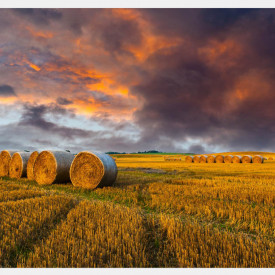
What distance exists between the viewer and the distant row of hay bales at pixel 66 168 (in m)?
9.61

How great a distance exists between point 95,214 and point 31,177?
10.7 metres

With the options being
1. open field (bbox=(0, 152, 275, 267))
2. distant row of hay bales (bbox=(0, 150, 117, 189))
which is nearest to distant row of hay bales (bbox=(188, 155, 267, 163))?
distant row of hay bales (bbox=(0, 150, 117, 189))

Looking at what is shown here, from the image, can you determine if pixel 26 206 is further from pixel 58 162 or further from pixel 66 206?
pixel 58 162

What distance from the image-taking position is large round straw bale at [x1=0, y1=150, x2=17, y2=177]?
15414 mm

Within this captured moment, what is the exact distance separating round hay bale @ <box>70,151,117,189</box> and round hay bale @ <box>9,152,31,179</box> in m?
6.03

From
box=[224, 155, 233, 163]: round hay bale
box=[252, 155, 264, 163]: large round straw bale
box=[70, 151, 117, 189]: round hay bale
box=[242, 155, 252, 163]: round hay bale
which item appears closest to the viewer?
box=[70, 151, 117, 189]: round hay bale

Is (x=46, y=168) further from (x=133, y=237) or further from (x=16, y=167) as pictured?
(x=133, y=237)

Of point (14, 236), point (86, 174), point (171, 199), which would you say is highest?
point (86, 174)

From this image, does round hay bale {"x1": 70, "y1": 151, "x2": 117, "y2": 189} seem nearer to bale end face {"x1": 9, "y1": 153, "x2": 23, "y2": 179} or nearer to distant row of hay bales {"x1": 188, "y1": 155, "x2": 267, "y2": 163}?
bale end face {"x1": 9, "y1": 153, "x2": 23, "y2": 179}

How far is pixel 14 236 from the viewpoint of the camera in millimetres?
3623

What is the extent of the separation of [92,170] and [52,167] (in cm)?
306

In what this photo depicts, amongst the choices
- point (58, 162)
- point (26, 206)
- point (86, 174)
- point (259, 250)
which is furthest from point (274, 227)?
point (58, 162)

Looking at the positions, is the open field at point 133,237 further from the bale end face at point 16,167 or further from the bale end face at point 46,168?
the bale end face at point 16,167

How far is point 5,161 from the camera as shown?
1559cm
